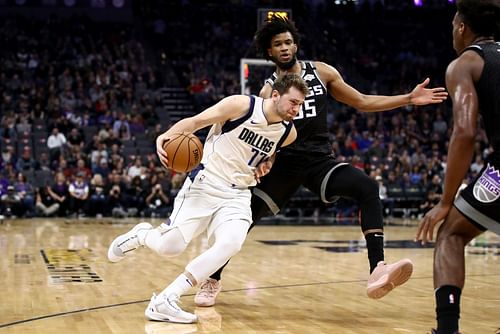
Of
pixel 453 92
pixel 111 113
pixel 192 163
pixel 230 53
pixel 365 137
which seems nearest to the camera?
pixel 453 92

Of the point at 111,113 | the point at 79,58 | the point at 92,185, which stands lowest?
the point at 92,185

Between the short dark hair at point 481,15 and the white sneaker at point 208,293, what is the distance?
9.03ft

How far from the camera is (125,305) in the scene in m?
5.62

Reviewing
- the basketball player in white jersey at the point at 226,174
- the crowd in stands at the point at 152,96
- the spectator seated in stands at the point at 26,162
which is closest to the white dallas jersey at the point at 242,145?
the basketball player in white jersey at the point at 226,174

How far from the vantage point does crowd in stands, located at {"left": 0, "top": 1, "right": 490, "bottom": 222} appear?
707 inches

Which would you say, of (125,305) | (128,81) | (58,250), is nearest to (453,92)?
(125,305)

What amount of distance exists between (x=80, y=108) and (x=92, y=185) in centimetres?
358

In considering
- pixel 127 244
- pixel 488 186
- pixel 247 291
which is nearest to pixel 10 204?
pixel 247 291

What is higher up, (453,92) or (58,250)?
(453,92)

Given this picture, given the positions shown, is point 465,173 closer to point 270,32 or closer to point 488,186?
point 488,186

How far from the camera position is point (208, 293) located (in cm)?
582

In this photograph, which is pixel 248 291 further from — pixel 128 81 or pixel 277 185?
pixel 128 81

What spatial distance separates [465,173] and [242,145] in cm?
196

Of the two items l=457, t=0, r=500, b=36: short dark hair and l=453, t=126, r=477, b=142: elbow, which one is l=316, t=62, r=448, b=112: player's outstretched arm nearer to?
l=457, t=0, r=500, b=36: short dark hair
